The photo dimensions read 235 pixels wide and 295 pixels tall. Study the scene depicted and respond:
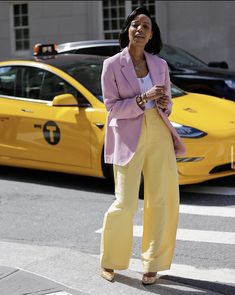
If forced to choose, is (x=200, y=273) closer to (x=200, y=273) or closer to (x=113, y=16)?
(x=200, y=273)

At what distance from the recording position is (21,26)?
22.4m

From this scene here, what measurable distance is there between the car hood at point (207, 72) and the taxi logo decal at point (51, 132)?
464 cm

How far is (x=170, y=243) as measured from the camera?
4.62m

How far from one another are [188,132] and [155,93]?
277 cm

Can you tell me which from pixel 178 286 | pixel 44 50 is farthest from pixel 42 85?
pixel 178 286

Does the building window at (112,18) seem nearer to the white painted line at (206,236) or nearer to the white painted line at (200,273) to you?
the white painted line at (206,236)

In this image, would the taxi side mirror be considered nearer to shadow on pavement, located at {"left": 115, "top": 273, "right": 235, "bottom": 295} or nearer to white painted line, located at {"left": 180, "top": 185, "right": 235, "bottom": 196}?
white painted line, located at {"left": 180, "top": 185, "right": 235, "bottom": 196}

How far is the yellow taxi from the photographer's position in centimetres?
718

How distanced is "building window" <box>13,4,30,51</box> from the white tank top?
18.2m

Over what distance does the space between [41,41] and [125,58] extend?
1743 centimetres

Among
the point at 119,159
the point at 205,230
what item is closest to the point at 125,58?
the point at 119,159

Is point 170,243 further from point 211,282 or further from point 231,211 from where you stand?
point 231,211

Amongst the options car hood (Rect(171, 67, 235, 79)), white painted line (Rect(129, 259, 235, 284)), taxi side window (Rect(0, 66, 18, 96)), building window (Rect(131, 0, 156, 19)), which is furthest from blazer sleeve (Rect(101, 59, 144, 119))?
building window (Rect(131, 0, 156, 19))

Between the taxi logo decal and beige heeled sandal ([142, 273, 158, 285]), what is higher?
the taxi logo decal
